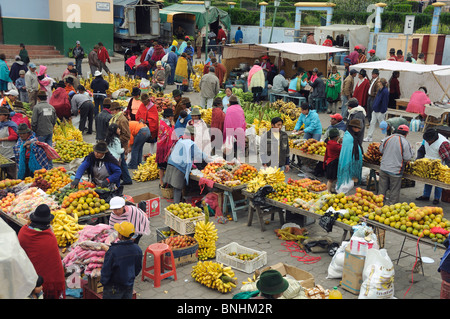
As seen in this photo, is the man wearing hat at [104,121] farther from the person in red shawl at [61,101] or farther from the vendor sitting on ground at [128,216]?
the vendor sitting on ground at [128,216]

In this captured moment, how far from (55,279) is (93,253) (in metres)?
0.54

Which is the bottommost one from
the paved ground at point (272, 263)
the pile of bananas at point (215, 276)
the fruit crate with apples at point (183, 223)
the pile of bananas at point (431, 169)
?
the paved ground at point (272, 263)

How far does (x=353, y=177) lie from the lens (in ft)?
33.2

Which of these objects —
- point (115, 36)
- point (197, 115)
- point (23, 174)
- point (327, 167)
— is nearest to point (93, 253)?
point (23, 174)

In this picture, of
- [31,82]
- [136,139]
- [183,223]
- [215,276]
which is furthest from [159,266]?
[31,82]

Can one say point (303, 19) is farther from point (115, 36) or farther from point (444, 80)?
point (444, 80)

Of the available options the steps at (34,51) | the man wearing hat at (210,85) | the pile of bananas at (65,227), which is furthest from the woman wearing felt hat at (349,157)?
the steps at (34,51)

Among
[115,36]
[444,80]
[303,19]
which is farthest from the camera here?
[303,19]

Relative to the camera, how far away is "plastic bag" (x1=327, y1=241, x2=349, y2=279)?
23.3 feet

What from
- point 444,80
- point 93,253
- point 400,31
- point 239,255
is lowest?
point 239,255

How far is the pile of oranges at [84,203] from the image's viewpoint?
7426 millimetres

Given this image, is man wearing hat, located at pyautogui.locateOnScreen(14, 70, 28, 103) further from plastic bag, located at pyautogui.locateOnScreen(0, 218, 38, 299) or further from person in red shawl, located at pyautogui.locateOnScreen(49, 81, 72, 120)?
plastic bag, located at pyautogui.locateOnScreen(0, 218, 38, 299)

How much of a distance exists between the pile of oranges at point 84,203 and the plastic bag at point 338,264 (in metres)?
3.51
